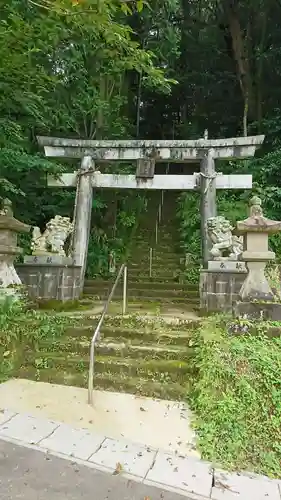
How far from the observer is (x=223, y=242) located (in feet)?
19.7

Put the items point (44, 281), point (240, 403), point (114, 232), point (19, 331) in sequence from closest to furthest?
point (240, 403) < point (19, 331) < point (44, 281) < point (114, 232)

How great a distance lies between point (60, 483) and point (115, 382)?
153cm

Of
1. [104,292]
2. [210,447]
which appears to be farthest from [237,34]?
[210,447]

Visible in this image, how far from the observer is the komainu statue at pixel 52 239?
636cm

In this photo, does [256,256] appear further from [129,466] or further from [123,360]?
[129,466]

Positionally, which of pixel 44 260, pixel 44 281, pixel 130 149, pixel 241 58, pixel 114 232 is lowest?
pixel 44 281

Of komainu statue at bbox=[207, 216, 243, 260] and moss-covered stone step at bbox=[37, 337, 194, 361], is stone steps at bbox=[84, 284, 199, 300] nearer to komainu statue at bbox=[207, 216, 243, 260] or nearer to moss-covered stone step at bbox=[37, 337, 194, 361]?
komainu statue at bbox=[207, 216, 243, 260]

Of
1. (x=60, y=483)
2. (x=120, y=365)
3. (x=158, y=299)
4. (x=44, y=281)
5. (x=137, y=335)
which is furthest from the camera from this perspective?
(x=158, y=299)

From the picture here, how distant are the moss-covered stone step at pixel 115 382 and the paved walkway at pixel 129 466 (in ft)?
2.68

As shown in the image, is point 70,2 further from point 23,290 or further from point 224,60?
point 224,60

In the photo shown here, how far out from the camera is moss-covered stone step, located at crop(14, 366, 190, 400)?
140 inches

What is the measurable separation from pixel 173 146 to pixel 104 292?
3.42 meters

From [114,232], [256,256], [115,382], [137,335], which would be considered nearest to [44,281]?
[137,335]

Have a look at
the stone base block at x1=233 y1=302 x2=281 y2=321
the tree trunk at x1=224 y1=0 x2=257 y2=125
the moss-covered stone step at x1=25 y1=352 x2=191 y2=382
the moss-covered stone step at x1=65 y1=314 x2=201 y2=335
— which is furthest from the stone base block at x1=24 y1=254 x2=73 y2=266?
the tree trunk at x1=224 y1=0 x2=257 y2=125
